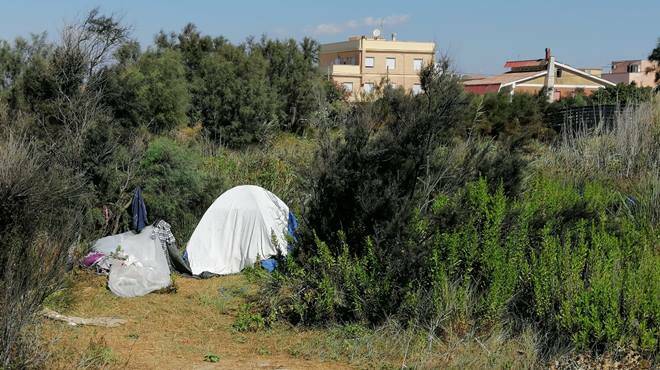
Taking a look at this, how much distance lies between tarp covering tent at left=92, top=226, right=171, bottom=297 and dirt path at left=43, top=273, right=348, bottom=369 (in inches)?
7.2

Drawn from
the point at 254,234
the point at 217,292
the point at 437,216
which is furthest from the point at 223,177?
the point at 437,216

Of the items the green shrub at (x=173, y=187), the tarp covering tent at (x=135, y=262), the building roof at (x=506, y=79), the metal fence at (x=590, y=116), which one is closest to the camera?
the tarp covering tent at (x=135, y=262)

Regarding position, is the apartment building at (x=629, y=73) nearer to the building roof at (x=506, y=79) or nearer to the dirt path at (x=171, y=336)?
the building roof at (x=506, y=79)

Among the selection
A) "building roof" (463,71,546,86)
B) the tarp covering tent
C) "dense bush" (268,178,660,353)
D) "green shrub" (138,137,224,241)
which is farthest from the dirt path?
"building roof" (463,71,546,86)

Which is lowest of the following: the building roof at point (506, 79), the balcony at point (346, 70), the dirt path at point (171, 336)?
the dirt path at point (171, 336)

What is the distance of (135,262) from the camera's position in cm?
989

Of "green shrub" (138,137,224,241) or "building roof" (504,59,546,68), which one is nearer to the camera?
"green shrub" (138,137,224,241)

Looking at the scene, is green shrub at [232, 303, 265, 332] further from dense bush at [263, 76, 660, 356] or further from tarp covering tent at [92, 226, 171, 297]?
tarp covering tent at [92, 226, 171, 297]

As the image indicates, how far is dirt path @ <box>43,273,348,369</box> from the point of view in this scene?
6.44 meters

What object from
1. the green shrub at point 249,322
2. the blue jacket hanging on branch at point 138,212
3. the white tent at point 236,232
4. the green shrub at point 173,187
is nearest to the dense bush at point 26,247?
the green shrub at point 249,322

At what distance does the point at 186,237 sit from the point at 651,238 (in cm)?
728

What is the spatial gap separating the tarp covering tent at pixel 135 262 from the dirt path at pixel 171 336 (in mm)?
183

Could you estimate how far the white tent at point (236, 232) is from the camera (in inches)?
447

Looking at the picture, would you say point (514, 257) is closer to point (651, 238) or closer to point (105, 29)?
point (651, 238)
